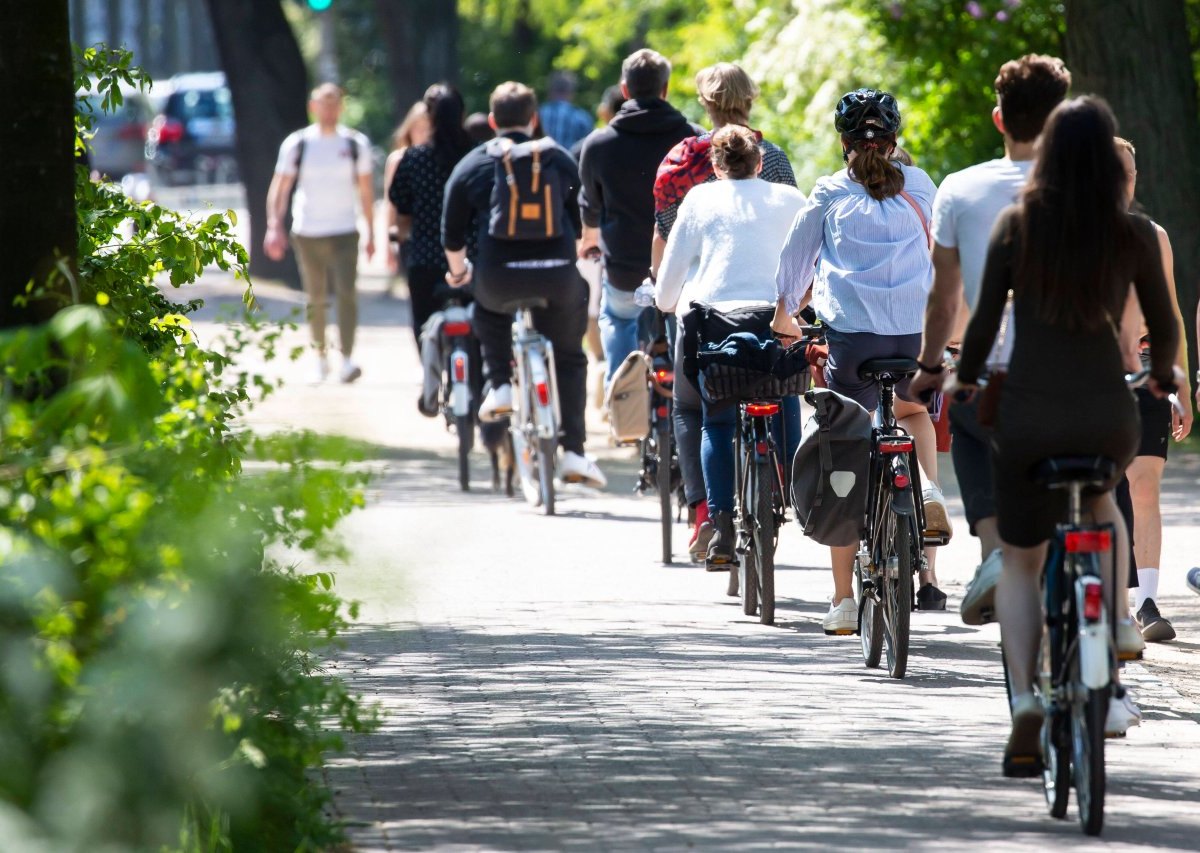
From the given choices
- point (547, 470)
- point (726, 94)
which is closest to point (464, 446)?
point (547, 470)

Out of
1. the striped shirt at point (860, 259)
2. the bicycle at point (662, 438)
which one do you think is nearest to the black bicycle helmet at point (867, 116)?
the striped shirt at point (860, 259)

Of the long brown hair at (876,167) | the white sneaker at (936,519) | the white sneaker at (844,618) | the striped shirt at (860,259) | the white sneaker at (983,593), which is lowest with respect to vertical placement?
the white sneaker at (844,618)

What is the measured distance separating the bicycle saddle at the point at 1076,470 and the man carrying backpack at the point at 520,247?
22.7 ft

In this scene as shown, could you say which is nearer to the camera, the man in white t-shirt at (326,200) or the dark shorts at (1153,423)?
the dark shorts at (1153,423)

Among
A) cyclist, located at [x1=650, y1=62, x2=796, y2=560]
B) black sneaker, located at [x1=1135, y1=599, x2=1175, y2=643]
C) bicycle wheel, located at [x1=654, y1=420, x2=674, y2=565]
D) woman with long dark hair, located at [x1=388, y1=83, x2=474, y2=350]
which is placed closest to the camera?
black sneaker, located at [x1=1135, y1=599, x2=1175, y2=643]

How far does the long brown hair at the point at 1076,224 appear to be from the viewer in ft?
18.5

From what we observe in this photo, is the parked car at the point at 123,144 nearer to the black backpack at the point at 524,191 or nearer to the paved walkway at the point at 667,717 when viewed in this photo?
the black backpack at the point at 524,191

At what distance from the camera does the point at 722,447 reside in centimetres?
941

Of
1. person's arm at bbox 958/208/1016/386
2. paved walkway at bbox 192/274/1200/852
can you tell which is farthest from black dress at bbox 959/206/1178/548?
paved walkway at bbox 192/274/1200/852

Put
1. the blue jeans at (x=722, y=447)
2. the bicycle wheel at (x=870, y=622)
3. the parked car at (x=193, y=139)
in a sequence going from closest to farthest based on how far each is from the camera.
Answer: the bicycle wheel at (x=870, y=622) < the blue jeans at (x=722, y=447) < the parked car at (x=193, y=139)

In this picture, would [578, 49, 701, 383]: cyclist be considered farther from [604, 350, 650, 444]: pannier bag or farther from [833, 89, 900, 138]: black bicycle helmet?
[833, 89, 900, 138]: black bicycle helmet

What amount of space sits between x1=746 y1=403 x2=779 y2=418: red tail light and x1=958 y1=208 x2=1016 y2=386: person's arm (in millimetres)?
3125

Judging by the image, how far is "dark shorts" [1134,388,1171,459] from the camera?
8.49 meters

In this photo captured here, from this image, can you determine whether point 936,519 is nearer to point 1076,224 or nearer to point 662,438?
point 1076,224
